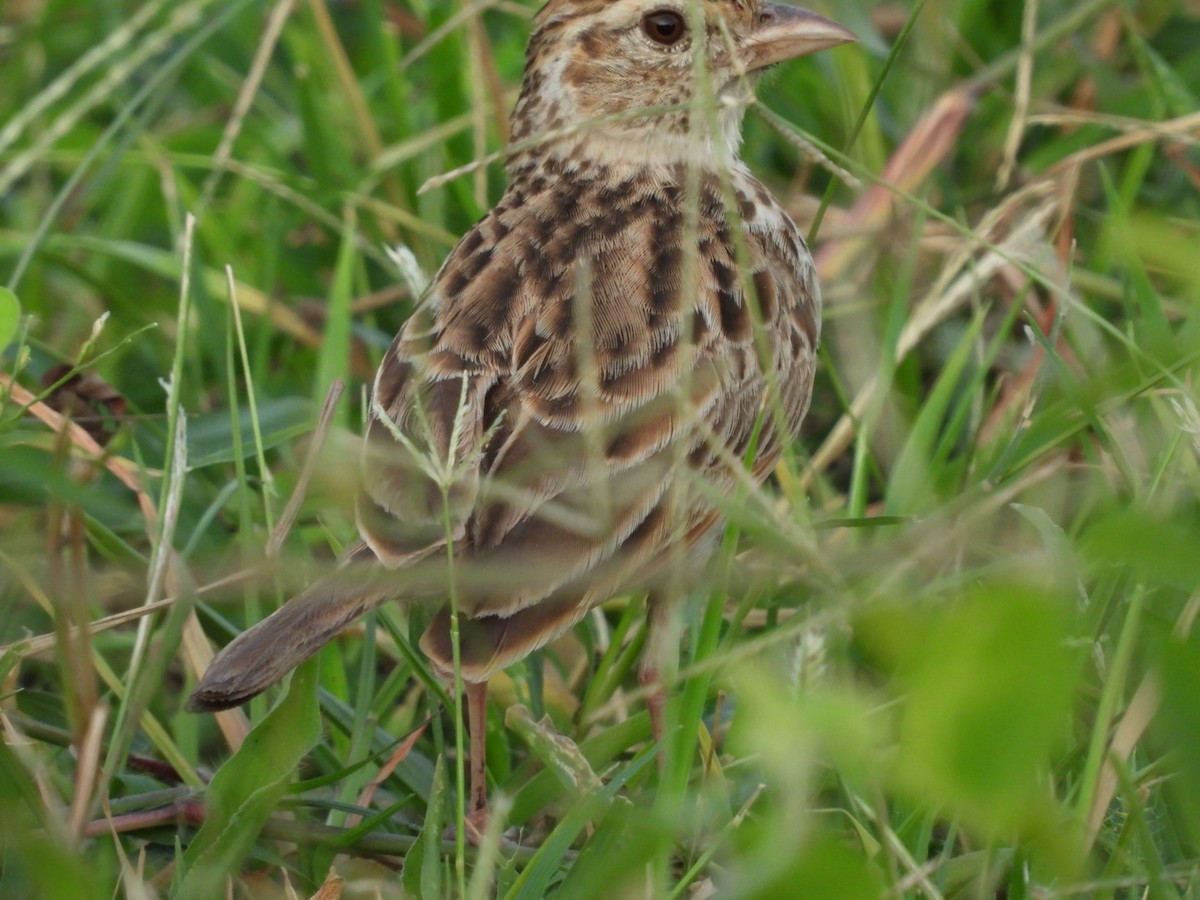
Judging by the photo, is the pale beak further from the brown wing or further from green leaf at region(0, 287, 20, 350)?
green leaf at region(0, 287, 20, 350)

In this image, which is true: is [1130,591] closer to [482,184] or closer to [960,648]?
[960,648]

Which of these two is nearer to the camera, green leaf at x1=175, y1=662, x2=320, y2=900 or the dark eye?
green leaf at x1=175, y1=662, x2=320, y2=900

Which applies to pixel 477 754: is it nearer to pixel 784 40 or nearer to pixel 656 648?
pixel 656 648

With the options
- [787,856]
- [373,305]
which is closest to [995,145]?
[373,305]

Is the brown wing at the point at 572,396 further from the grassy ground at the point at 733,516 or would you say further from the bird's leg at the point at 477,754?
the bird's leg at the point at 477,754

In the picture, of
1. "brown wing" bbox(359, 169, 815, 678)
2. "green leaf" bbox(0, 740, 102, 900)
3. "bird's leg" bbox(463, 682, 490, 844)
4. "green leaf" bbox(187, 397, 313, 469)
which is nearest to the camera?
"green leaf" bbox(0, 740, 102, 900)

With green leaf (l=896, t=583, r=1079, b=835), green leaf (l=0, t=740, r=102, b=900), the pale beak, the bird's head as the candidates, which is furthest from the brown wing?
green leaf (l=896, t=583, r=1079, b=835)

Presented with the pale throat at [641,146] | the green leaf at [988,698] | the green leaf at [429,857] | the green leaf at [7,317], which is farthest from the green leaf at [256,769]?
the pale throat at [641,146]
